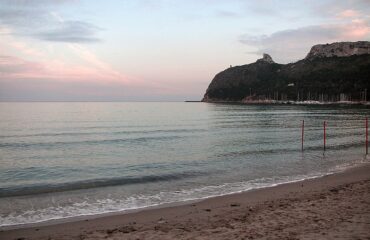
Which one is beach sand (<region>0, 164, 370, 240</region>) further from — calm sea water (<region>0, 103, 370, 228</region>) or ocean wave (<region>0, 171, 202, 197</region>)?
ocean wave (<region>0, 171, 202, 197</region>)

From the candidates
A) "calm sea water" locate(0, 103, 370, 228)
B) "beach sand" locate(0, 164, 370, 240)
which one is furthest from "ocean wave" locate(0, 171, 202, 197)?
"beach sand" locate(0, 164, 370, 240)

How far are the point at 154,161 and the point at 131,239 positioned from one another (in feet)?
45.9

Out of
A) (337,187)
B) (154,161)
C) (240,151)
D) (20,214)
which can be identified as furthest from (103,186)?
(240,151)

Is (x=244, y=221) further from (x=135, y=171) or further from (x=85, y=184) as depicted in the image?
(x=135, y=171)

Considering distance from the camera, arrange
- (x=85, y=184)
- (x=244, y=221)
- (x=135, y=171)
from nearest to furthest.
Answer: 1. (x=244, y=221)
2. (x=85, y=184)
3. (x=135, y=171)

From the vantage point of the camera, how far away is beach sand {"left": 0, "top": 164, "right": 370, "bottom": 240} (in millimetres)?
7582

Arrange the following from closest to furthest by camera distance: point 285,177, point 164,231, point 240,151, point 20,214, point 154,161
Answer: point 164,231, point 20,214, point 285,177, point 154,161, point 240,151

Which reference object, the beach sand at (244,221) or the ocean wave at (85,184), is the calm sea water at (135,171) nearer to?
the ocean wave at (85,184)

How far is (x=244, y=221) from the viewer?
8.74 meters

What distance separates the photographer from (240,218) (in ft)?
30.0

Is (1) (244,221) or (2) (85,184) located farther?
(2) (85,184)

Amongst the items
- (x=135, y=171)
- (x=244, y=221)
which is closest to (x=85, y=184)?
(x=135, y=171)

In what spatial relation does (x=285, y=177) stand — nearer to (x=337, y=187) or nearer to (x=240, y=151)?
(x=337, y=187)

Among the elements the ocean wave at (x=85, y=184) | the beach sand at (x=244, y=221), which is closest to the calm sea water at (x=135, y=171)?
the ocean wave at (x=85, y=184)
